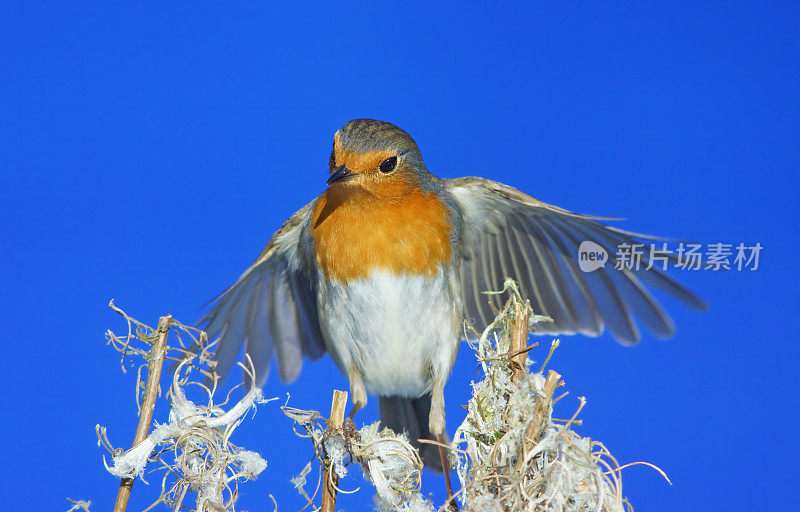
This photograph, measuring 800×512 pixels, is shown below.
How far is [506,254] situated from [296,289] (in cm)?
93

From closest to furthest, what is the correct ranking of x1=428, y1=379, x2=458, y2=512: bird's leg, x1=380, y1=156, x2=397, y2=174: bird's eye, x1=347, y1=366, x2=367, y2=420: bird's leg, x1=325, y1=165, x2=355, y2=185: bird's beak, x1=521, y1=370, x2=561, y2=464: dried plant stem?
x1=521, y1=370, x2=561, y2=464: dried plant stem → x1=325, y1=165, x2=355, y2=185: bird's beak → x1=380, y1=156, x2=397, y2=174: bird's eye → x1=428, y1=379, x2=458, y2=512: bird's leg → x1=347, y1=366, x2=367, y2=420: bird's leg

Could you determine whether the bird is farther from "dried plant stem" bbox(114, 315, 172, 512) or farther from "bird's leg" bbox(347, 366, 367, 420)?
"dried plant stem" bbox(114, 315, 172, 512)

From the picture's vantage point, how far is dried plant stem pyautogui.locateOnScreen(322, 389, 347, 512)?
1.90m

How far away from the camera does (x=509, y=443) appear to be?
175 cm

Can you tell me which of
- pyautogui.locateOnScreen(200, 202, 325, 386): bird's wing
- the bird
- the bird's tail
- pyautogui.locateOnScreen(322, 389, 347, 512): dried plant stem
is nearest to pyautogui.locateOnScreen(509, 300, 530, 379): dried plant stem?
the bird

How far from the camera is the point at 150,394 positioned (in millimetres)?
1609

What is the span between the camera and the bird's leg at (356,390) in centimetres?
267

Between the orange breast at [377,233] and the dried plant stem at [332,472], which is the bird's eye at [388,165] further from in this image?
Answer: the dried plant stem at [332,472]

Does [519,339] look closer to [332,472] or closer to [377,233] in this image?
[332,472]

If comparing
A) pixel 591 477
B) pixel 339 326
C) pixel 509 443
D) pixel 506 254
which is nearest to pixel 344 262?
pixel 339 326

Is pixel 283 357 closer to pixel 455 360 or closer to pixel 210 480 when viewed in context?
pixel 455 360

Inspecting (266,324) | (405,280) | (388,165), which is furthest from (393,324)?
(266,324)

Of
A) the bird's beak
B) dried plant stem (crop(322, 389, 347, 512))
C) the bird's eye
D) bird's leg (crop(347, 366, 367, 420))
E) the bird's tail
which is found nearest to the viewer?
dried plant stem (crop(322, 389, 347, 512))

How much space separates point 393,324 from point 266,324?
0.85 meters
